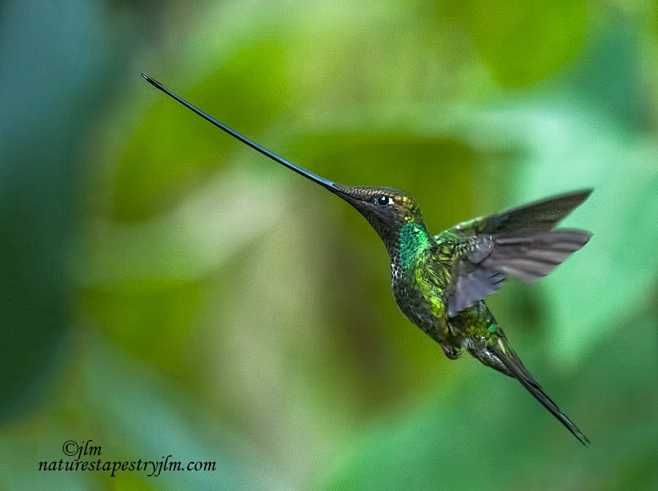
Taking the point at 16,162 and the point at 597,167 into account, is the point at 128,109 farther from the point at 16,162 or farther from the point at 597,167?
the point at 597,167

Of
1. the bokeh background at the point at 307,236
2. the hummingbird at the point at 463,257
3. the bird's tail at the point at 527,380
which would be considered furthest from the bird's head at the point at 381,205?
the bokeh background at the point at 307,236

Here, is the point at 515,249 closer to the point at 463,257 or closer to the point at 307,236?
the point at 463,257

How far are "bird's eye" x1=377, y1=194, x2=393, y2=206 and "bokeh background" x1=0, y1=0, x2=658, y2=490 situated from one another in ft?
1.47

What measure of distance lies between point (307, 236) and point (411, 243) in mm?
1315

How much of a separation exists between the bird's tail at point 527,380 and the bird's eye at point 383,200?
0.55 feet

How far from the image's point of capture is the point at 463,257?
2.56 ft

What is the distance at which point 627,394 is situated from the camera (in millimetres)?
1683

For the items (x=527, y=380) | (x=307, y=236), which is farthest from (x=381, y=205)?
(x=307, y=236)

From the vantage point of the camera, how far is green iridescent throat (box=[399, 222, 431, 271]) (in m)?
0.73

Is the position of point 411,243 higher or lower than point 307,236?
lower

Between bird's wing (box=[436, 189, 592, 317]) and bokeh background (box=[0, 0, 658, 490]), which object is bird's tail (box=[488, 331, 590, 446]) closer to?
bird's wing (box=[436, 189, 592, 317])

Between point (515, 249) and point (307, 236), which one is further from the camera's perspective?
point (307, 236)

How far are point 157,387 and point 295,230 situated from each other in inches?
20.7

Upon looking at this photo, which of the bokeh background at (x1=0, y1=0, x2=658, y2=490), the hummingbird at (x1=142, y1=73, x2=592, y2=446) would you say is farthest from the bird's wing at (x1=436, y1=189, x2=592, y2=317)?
the bokeh background at (x1=0, y1=0, x2=658, y2=490)
